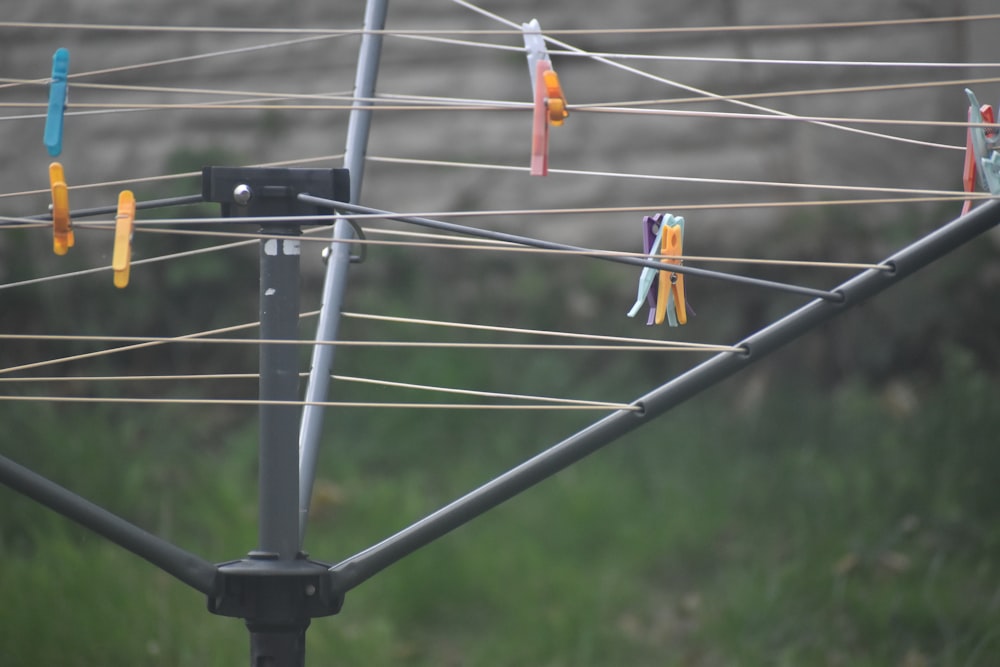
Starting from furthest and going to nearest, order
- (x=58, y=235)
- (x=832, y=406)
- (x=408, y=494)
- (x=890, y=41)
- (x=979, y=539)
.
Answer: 1. (x=890, y=41)
2. (x=832, y=406)
3. (x=408, y=494)
4. (x=979, y=539)
5. (x=58, y=235)

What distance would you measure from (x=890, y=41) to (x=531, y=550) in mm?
1638

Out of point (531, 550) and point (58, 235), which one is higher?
point (58, 235)

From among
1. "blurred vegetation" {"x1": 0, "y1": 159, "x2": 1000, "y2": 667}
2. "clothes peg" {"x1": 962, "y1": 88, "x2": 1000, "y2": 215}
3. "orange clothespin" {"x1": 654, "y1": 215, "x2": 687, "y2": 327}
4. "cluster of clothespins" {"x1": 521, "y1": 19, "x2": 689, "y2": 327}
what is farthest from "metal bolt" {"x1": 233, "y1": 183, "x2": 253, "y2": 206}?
"blurred vegetation" {"x1": 0, "y1": 159, "x2": 1000, "y2": 667}

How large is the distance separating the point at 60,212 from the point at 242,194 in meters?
0.18

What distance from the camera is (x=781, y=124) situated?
2834 millimetres

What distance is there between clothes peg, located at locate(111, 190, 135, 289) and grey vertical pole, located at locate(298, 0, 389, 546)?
32 centimetres

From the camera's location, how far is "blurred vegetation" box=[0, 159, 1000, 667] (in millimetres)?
2039

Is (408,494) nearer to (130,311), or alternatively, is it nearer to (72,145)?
(130,311)

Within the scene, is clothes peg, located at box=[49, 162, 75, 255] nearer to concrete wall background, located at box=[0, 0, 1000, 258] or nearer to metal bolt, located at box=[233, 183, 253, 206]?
metal bolt, located at box=[233, 183, 253, 206]

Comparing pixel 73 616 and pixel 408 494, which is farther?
pixel 408 494

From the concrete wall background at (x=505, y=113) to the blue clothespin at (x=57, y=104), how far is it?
1944 millimetres

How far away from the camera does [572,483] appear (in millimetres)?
2424

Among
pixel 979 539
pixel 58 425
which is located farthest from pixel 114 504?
pixel 979 539

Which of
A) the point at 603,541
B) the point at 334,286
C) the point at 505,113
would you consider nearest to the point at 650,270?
the point at 334,286
